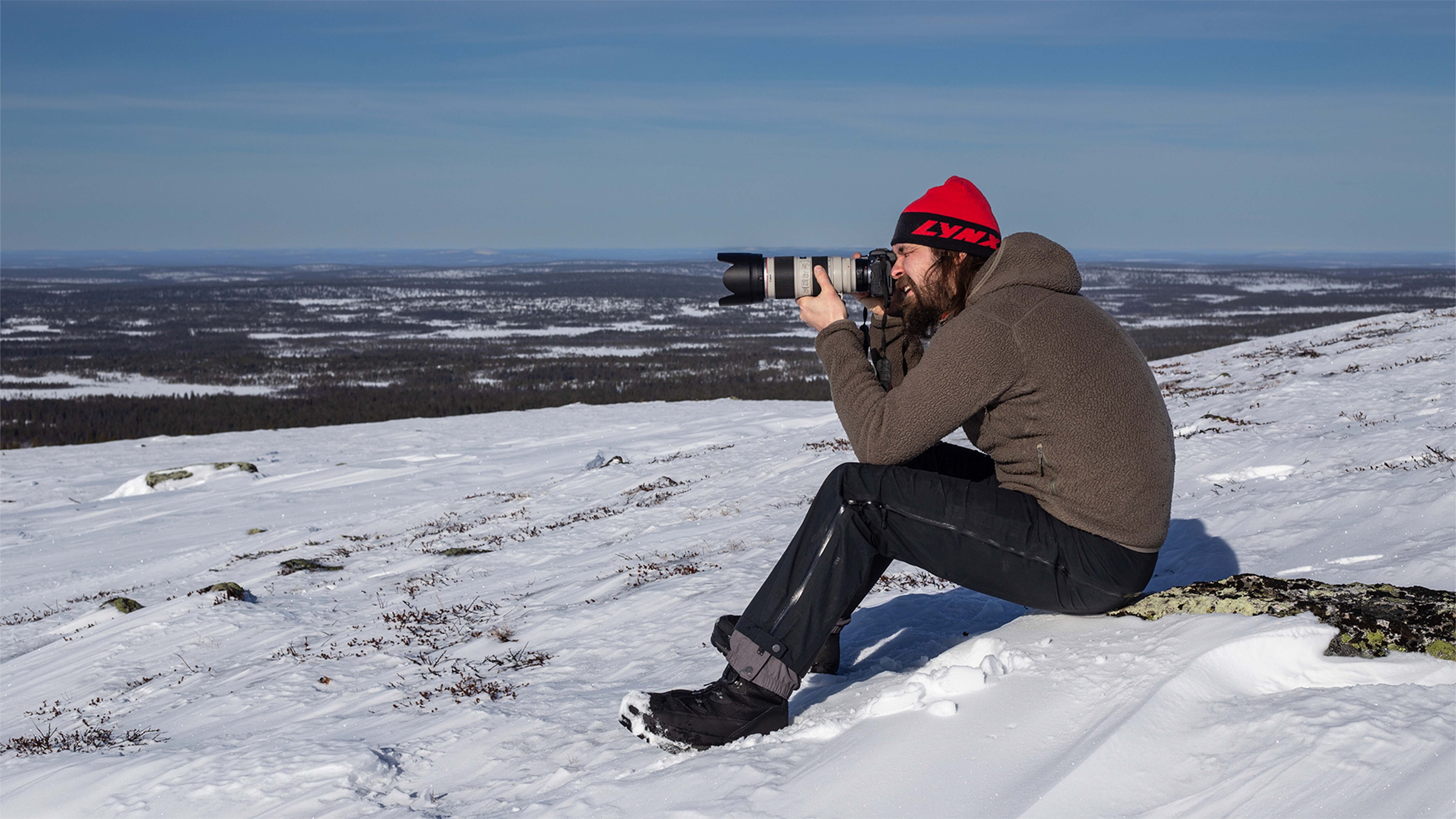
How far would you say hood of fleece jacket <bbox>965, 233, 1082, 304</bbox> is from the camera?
9.80 feet

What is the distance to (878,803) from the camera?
102 inches

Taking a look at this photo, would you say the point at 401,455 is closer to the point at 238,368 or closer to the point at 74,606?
the point at 74,606

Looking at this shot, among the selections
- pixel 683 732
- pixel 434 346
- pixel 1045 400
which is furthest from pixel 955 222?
pixel 434 346

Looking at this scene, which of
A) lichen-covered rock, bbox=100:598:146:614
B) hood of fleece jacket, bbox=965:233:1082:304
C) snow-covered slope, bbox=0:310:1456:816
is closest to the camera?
snow-covered slope, bbox=0:310:1456:816

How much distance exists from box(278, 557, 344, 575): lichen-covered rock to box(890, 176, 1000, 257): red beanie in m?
8.99

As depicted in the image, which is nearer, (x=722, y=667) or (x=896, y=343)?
(x=896, y=343)

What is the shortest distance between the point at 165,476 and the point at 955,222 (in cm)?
2447

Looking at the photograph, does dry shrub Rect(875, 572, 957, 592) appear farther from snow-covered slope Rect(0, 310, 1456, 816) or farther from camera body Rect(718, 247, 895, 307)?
camera body Rect(718, 247, 895, 307)

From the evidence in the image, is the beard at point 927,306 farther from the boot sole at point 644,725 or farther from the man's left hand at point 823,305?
the boot sole at point 644,725

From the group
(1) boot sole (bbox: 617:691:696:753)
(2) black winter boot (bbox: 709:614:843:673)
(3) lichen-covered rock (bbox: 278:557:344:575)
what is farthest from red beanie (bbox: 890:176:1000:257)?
(3) lichen-covered rock (bbox: 278:557:344:575)

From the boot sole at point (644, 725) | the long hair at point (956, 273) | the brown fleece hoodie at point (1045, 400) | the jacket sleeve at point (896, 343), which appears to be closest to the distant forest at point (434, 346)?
the jacket sleeve at point (896, 343)

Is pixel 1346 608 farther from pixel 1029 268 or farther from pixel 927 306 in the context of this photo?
pixel 927 306

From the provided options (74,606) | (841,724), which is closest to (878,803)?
(841,724)

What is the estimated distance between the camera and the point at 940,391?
112 inches
